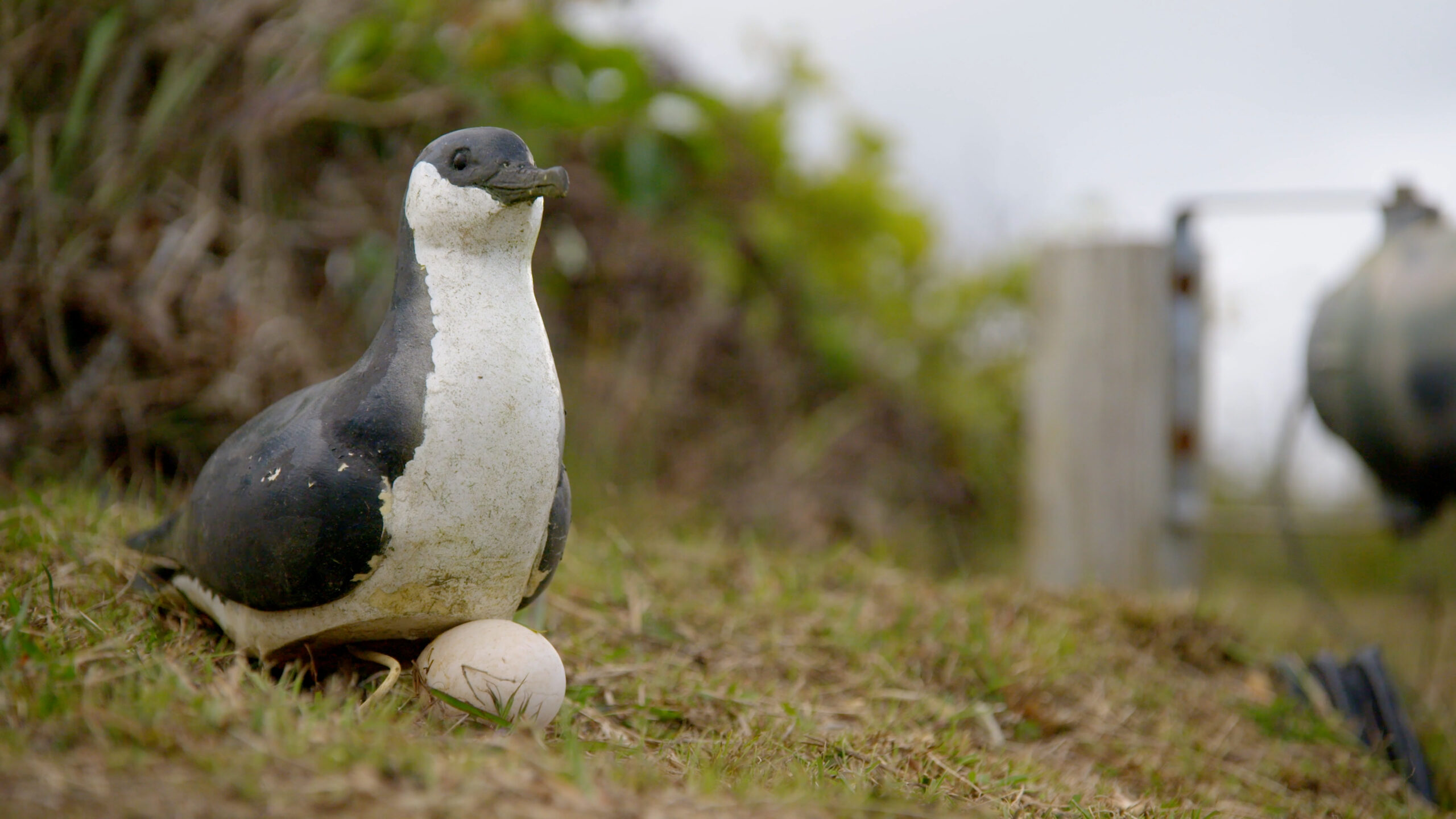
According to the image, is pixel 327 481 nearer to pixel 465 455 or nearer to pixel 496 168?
pixel 465 455

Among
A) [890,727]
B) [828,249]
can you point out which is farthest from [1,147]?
[828,249]

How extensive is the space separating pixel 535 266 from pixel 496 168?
3.28 metres

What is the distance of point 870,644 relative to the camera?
8.86 feet

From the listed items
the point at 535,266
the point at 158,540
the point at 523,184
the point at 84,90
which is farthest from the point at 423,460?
the point at 535,266

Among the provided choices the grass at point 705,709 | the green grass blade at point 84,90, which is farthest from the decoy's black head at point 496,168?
the green grass blade at point 84,90

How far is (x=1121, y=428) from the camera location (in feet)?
13.7

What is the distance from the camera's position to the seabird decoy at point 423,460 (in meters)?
1.63

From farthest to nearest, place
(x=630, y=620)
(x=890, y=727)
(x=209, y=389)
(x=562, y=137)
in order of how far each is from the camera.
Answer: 1. (x=562, y=137)
2. (x=209, y=389)
3. (x=630, y=620)
4. (x=890, y=727)

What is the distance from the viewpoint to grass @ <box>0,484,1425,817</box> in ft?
4.14

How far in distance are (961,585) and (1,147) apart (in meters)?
3.36

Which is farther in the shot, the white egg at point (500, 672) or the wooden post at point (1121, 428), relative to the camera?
the wooden post at point (1121, 428)

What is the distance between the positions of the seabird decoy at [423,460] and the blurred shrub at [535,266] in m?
1.56

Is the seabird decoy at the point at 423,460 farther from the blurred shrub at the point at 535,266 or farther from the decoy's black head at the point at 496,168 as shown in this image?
the blurred shrub at the point at 535,266

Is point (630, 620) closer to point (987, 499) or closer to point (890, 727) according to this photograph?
point (890, 727)
